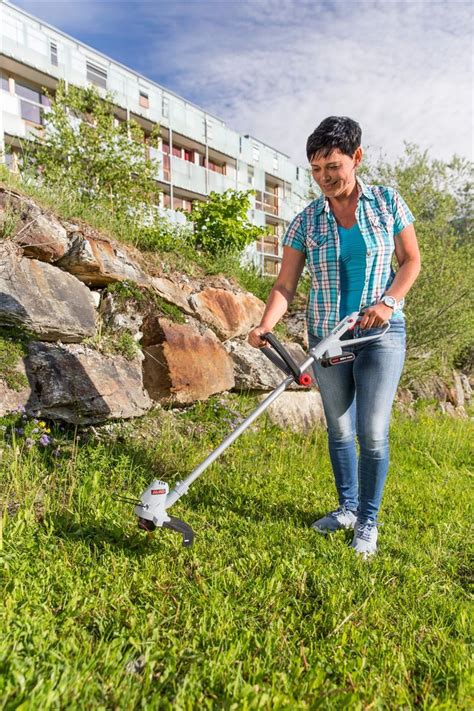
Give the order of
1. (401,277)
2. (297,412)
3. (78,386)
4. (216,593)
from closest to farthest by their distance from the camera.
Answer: (216,593) → (401,277) → (78,386) → (297,412)

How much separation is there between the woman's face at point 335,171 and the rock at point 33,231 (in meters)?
2.45

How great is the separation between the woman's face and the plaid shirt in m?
0.12

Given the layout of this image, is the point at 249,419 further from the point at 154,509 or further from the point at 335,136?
the point at 335,136

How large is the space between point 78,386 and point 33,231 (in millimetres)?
1344

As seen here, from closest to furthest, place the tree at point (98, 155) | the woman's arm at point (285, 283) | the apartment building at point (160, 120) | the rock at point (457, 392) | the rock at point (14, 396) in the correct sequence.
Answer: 1. the woman's arm at point (285, 283)
2. the rock at point (14, 396)
3. the tree at point (98, 155)
4. the rock at point (457, 392)
5. the apartment building at point (160, 120)

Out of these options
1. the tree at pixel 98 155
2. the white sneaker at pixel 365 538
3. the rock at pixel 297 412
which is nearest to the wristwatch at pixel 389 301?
the white sneaker at pixel 365 538

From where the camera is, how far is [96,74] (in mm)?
20078

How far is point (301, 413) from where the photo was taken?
5602mm

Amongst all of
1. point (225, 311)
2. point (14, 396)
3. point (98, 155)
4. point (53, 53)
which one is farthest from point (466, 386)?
point (53, 53)

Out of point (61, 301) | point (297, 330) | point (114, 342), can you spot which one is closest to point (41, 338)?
point (61, 301)

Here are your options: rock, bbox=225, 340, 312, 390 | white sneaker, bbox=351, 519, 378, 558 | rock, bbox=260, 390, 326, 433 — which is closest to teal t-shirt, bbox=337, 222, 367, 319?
white sneaker, bbox=351, 519, 378, 558

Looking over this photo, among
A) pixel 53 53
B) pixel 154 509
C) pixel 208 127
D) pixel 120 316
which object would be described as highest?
pixel 53 53

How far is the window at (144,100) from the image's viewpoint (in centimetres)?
2188

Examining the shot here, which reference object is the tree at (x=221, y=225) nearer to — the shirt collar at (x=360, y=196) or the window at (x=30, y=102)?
the shirt collar at (x=360, y=196)
